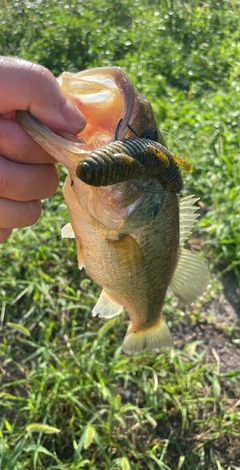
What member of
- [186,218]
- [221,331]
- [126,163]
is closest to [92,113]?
[126,163]

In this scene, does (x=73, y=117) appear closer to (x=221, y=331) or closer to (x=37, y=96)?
(x=37, y=96)

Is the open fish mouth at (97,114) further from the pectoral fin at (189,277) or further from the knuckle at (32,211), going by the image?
the pectoral fin at (189,277)

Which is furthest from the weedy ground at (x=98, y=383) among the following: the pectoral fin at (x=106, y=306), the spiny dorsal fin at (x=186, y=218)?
the spiny dorsal fin at (x=186, y=218)

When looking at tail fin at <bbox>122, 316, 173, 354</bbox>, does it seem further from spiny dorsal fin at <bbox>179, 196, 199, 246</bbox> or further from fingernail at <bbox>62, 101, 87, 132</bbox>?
fingernail at <bbox>62, 101, 87, 132</bbox>

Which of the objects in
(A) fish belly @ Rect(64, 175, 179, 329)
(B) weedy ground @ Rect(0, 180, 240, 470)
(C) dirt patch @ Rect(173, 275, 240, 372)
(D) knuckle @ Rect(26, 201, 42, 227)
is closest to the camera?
(A) fish belly @ Rect(64, 175, 179, 329)

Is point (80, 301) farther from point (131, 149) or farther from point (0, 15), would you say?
point (0, 15)

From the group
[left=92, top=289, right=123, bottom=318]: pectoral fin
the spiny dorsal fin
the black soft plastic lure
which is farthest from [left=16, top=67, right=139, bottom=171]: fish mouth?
[left=92, top=289, right=123, bottom=318]: pectoral fin
